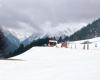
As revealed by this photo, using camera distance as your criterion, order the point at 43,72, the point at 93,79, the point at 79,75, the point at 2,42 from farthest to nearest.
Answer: the point at 2,42 < the point at 43,72 < the point at 79,75 < the point at 93,79

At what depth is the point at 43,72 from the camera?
17.7 meters

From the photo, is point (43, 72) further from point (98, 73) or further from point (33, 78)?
point (98, 73)

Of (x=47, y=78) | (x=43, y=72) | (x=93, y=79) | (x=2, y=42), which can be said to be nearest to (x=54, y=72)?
(x=43, y=72)

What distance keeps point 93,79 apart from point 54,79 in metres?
1.99

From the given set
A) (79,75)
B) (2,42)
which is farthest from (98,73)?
(2,42)

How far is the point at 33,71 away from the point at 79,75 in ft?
9.99

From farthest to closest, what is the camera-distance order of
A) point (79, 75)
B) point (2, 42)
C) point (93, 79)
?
point (2, 42) < point (79, 75) < point (93, 79)

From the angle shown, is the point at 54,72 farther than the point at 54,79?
Yes

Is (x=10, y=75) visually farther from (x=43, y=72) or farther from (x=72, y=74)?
(x=72, y=74)

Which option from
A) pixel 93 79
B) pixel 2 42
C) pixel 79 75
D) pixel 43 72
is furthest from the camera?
pixel 2 42

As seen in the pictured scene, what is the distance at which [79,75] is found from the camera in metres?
16.6

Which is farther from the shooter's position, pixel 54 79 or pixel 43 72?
pixel 43 72

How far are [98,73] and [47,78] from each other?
10.5 ft

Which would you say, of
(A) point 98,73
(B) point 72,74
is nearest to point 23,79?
(B) point 72,74
